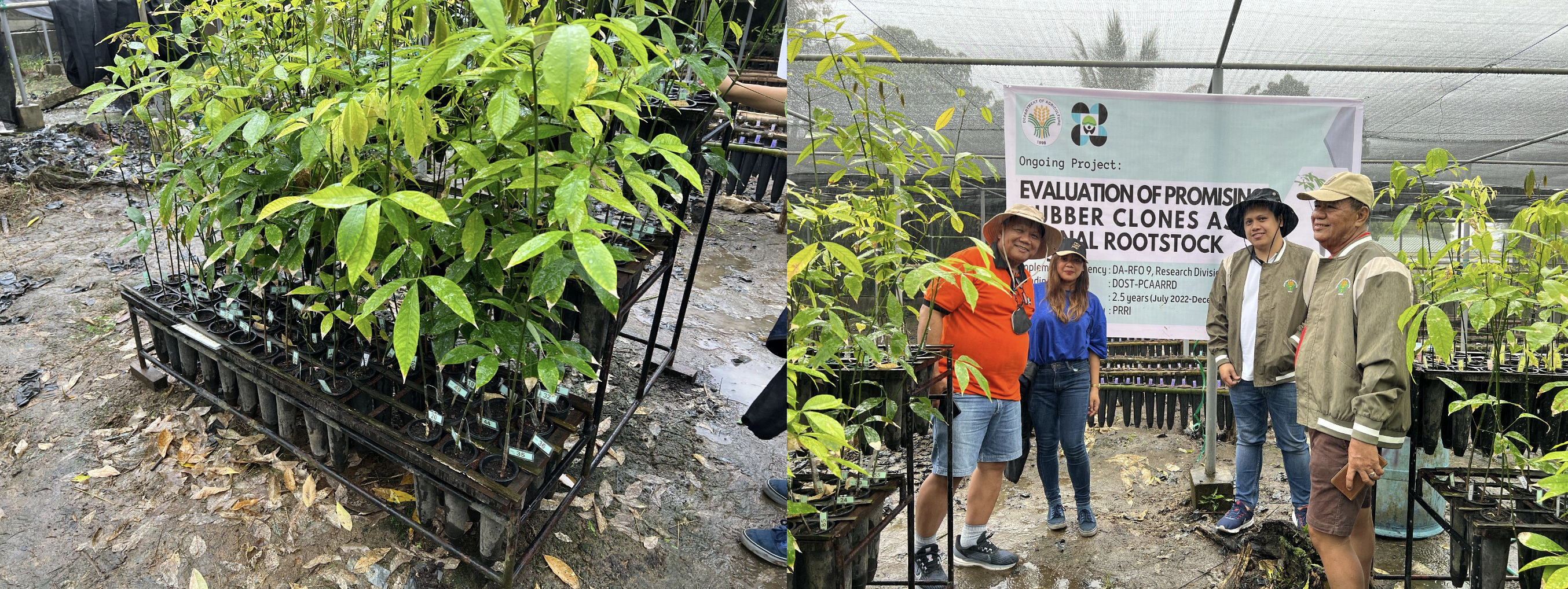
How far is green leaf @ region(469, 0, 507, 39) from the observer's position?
74cm

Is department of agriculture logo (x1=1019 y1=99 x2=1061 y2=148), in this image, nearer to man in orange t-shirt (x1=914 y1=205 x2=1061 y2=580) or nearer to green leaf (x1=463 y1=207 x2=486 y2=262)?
man in orange t-shirt (x1=914 y1=205 x2=1061 y2=580)

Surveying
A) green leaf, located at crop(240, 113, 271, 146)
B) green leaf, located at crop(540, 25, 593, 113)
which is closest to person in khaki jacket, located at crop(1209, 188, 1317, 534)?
green leaf, located at crop(540, 25, 593, 113)

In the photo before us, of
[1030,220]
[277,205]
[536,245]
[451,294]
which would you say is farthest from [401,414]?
[1030,220]

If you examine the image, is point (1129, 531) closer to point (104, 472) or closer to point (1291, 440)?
point (1291, 440)

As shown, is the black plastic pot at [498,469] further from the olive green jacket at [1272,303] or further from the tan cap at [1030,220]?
the olive green jacket at [1272,303]

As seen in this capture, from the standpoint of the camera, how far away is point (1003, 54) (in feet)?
3.98

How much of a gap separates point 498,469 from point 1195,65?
4.19 feet

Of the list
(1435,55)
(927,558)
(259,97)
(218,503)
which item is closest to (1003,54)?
(927,558)

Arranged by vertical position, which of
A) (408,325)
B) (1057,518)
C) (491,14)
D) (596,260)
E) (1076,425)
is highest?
(491,14)

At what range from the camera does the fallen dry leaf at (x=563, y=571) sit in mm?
1738

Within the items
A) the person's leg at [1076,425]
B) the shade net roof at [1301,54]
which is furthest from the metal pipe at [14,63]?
the person's leg at [1076,425]

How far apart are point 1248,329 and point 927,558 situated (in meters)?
0.59

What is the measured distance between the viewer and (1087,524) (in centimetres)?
123

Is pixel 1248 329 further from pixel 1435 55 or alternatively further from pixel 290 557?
pixel 290 557
